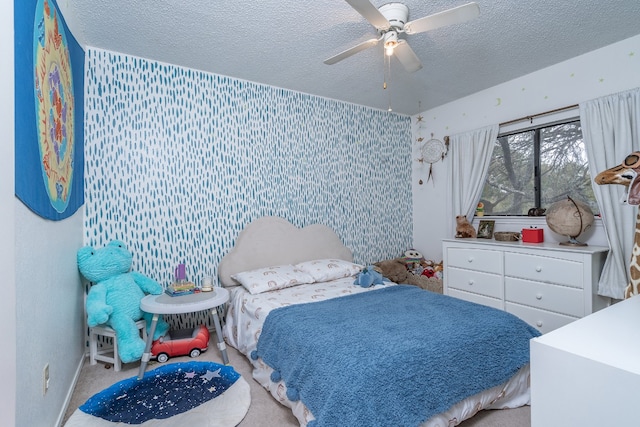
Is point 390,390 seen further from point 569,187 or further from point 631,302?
point 569,187

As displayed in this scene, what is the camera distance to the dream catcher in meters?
4.08

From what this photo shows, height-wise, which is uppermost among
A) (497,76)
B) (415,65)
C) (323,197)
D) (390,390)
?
(497,76)

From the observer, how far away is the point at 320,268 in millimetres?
3156

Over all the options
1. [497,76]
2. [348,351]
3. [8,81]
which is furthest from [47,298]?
[497,76]

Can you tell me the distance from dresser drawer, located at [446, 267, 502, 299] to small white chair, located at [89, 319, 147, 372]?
311 cm

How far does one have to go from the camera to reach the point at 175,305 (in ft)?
7.61

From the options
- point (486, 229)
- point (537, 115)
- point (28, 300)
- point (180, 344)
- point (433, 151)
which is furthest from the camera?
point (433, 151)

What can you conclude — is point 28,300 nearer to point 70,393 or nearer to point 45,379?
point 45,379

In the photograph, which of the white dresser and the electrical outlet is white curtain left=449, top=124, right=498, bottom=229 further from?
the electrical outlet

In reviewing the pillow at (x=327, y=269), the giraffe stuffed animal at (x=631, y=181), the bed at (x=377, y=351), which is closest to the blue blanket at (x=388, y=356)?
the bed at (x=377, y=351)

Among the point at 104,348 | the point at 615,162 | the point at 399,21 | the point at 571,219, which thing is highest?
the point at 399,21

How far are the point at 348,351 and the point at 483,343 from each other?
Answer: 0.78m

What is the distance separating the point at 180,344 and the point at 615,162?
397cm

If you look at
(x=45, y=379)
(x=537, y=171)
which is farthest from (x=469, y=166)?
(x=45, y=379)
